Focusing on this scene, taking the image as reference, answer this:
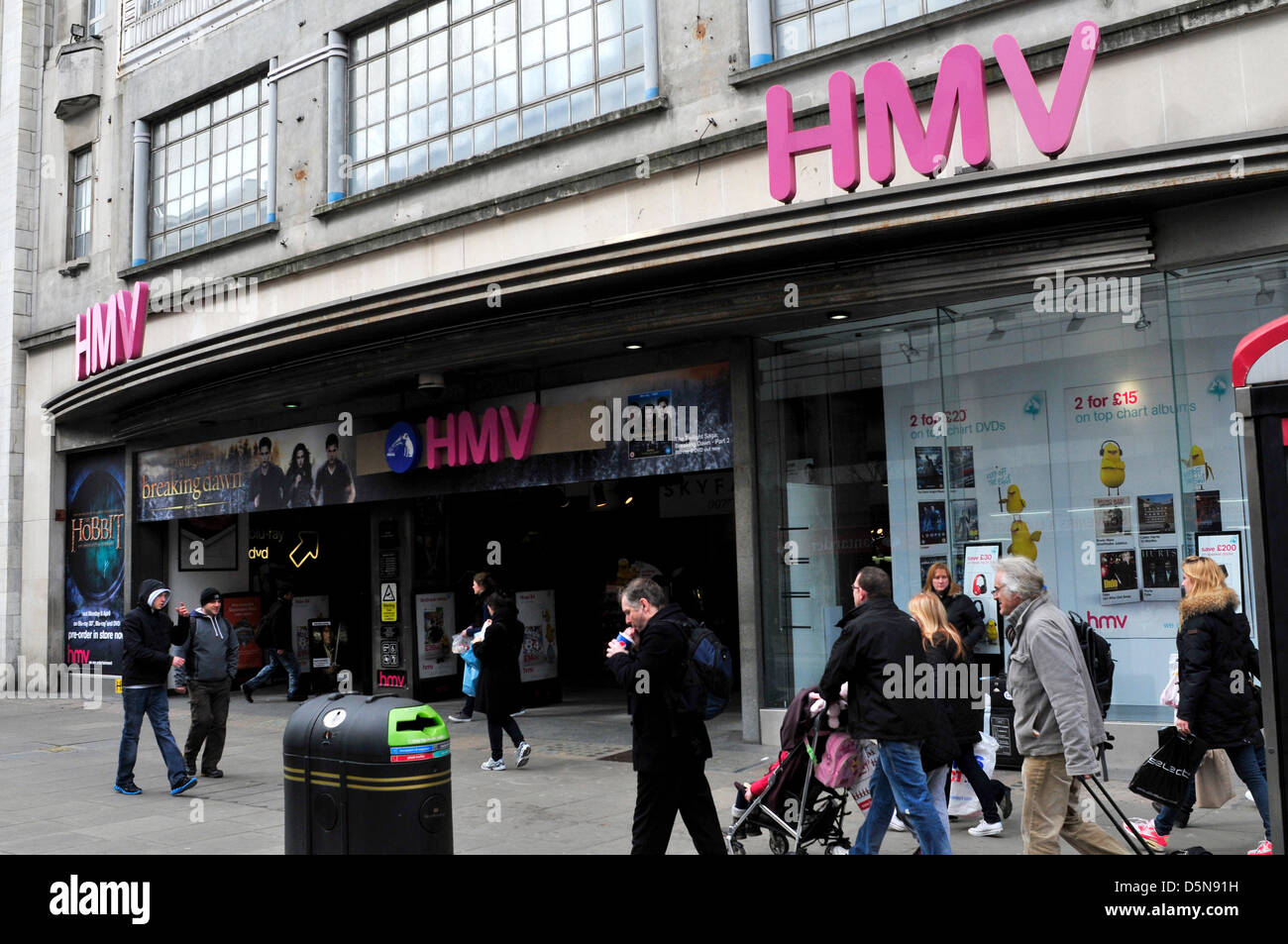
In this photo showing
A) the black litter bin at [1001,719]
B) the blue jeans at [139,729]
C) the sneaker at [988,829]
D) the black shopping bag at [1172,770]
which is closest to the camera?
the black shopping bag at [1172,770]

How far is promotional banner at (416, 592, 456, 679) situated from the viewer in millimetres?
16531

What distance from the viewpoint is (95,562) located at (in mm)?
20859

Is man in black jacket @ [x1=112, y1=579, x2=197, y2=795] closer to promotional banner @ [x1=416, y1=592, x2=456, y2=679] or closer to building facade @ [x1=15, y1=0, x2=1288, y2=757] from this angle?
building facade @ [x1=15, y1=0, x2=1288, y2=757]

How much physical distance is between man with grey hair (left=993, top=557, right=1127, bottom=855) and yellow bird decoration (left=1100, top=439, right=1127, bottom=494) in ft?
16.2

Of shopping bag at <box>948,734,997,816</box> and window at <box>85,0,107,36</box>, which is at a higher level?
window at <box>85,0,107,36</box>

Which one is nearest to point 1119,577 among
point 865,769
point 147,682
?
point 865,769

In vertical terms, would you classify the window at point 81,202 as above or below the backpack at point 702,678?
above

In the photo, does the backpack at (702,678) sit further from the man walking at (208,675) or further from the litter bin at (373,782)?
the man walking at (208,675)

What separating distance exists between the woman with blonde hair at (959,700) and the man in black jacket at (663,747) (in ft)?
5.65

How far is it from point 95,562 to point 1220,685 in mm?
19332

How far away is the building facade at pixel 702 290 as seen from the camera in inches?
380

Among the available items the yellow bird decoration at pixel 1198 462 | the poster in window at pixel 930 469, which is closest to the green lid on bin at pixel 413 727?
the poster in window at pixel 930 469

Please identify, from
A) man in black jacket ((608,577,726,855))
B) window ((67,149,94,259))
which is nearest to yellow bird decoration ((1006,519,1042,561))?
man in black jacket ((608,577,726,855))
